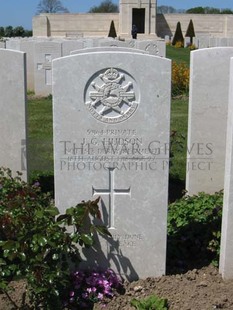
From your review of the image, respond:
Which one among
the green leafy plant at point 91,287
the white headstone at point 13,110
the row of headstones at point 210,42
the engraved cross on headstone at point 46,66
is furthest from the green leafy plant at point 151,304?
the row of headstones at point 210,42

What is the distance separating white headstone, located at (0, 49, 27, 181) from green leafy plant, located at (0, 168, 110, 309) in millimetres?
1559

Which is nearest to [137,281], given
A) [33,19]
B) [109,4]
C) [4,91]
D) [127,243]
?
[127,243]

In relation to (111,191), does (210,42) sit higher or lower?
higher

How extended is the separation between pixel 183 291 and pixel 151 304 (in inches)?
12.5

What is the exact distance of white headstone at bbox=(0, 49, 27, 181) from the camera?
4.92 metres

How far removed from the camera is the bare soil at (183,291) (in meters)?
3.32

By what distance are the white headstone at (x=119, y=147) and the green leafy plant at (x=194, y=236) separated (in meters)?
0.37

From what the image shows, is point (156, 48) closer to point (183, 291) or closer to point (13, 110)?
point (13, 110)

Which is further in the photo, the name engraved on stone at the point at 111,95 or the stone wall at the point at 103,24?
the stone wall at the point at 103,24

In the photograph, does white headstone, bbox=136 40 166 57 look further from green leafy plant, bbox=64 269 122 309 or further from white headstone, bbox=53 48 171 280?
green leafy plant, bbox=64 269 122 309

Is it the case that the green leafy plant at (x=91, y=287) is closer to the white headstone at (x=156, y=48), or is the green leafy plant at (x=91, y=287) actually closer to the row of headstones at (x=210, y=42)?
the white headstone at (x=156, y=48)

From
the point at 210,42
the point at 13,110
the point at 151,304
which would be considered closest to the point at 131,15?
the point at 210,42

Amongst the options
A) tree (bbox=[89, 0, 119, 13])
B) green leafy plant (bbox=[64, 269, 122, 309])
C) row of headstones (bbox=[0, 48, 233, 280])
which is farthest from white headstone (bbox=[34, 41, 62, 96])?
tree (bbox=[89, 0, 119, 13])

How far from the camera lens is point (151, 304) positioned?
323 cm
